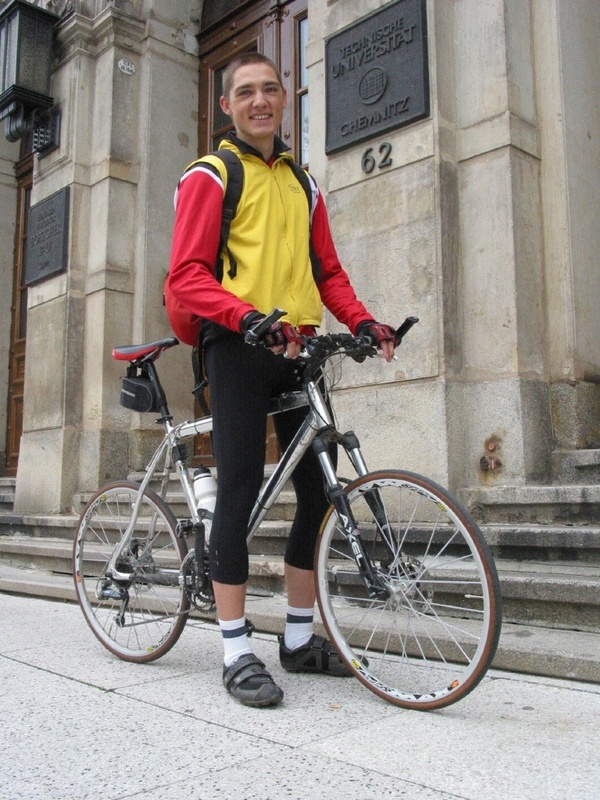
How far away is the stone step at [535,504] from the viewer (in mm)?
3365

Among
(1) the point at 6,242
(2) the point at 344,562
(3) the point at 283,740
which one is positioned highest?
(1) the point at 6,242

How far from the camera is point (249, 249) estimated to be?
262 cm

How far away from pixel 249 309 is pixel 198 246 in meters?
0.32

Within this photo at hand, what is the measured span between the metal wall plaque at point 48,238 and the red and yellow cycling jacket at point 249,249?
4202 millimetres

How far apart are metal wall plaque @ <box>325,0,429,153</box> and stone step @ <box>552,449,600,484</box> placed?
1.85 meters

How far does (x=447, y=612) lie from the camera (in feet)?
10.0

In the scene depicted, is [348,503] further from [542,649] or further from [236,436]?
[542,649]

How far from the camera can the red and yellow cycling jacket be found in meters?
2.49

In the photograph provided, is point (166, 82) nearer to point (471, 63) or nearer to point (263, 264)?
point (471, 63)

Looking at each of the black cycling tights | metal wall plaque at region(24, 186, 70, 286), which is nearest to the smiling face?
the black cycling tights

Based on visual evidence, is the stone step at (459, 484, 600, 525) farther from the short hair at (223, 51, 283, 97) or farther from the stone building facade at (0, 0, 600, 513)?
the short hair at (223, 51, 283, 97)

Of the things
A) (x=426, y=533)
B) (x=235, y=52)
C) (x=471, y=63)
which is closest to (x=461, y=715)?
(x=426, y=533)

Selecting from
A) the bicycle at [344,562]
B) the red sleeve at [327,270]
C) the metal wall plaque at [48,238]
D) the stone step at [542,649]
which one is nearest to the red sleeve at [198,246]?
the bicycle at [344,562]

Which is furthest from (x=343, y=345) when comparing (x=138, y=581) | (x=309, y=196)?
(x=138, y=581)
